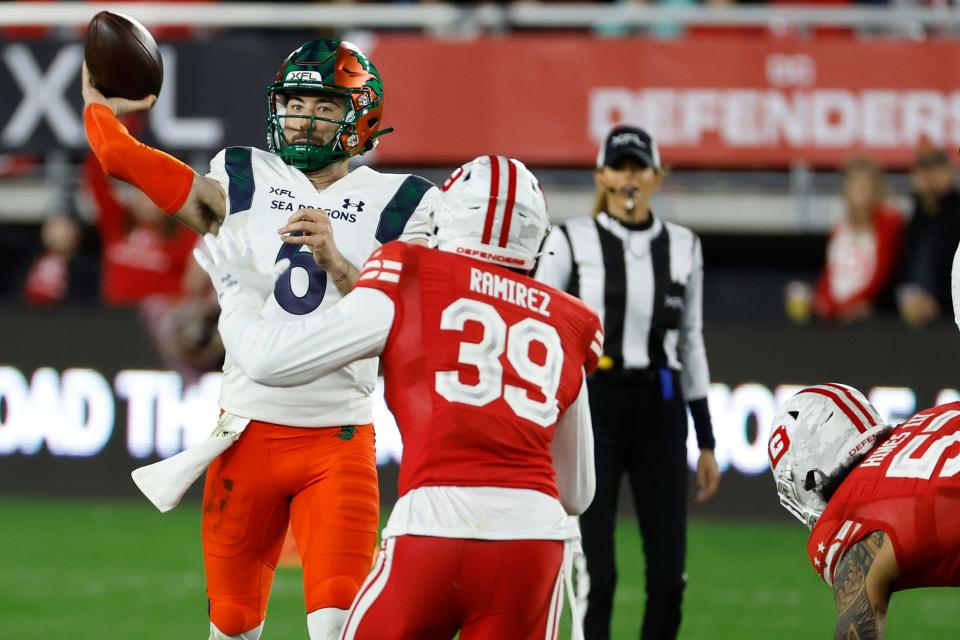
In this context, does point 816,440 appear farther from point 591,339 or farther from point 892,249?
point 892,249

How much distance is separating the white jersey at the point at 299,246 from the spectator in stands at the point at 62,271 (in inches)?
271

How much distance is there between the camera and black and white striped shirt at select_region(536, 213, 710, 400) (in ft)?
20.4

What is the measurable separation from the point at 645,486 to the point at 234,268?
2634 mm

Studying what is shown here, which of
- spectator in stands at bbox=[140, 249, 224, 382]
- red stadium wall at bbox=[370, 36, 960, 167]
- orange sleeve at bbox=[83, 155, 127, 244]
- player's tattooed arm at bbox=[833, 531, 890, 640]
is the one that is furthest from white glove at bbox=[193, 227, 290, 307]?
orange sleeve at bbox=[83, 155, 127, 244]

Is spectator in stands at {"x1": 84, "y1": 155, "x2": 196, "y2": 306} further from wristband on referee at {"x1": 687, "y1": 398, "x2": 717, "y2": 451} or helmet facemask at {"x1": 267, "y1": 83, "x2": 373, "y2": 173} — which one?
helmet facemask at {"x1": 267, "y1": 83, "x2": 373, "y2": 173}

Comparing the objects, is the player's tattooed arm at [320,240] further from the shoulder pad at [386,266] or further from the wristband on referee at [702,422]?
the wristband on referee at [702,422]

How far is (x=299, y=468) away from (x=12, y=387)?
21.1 ft

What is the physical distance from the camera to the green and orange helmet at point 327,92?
4797 millimetres

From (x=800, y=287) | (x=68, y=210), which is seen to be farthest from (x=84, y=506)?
(x=800, y=287)

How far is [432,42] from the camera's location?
11289mm

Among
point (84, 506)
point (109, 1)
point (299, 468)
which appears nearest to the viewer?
point (299, 468)

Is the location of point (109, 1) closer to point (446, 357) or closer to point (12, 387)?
point (12, 387)

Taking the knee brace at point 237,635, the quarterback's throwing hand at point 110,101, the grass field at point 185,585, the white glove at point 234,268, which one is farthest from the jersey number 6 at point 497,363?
the grass field at point 185,585

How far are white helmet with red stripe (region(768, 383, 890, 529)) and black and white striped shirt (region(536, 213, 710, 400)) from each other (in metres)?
2.00
